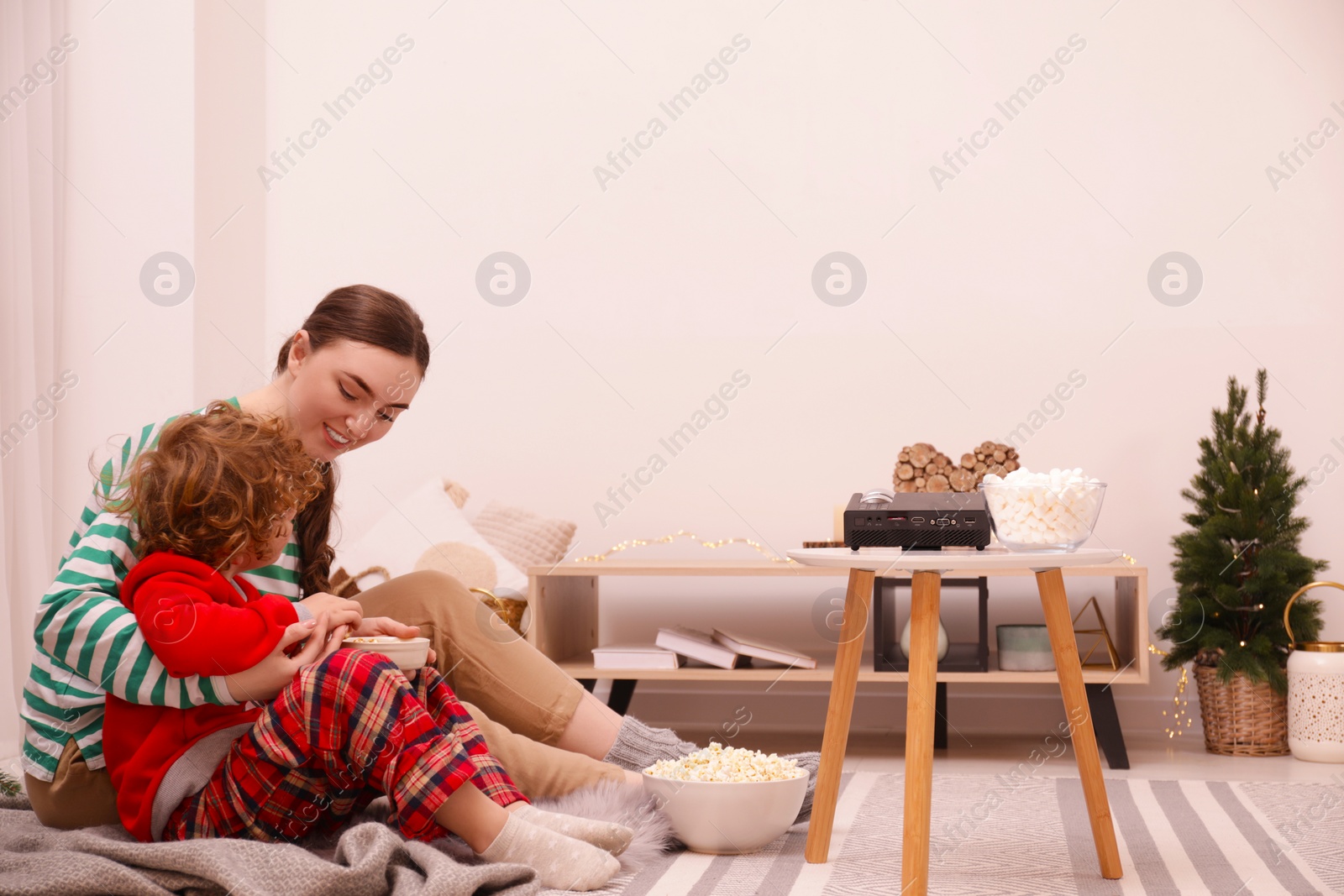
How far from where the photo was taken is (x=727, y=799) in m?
1.58

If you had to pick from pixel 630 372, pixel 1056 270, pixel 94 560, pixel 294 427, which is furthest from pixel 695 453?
pixel 94 560

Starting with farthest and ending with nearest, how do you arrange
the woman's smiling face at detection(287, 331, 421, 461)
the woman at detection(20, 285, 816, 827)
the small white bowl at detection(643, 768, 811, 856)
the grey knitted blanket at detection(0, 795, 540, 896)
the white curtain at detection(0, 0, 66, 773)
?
the white curtain at detection(0, 0, 66, 773) < the woman's smiling face at detection(287, 331, 421, 461) < the small white bowl at detection(643, 768, 811, 856) < the woman at detection(20, 285, 816, 827) < the grey knitted blanket at detection(0, 795, 540, 896)

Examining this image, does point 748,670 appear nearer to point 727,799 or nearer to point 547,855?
point 727,799

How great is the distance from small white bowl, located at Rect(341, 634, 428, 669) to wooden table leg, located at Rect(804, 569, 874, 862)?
559 millimetres

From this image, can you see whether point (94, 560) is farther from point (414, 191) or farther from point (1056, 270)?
point (1056, 270)

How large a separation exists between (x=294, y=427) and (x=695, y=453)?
5.08ft

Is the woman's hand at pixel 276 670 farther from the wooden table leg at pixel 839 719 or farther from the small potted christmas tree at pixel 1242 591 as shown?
the small potted christmas tree at pixel 1242 591

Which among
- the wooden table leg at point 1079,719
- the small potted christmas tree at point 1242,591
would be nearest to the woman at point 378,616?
the wooden table leg at point 1079,719

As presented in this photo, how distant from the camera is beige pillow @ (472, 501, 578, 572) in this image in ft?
9.08

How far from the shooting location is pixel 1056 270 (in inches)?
119

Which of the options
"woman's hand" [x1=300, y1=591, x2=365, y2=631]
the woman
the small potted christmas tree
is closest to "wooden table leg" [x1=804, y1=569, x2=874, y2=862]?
the woman

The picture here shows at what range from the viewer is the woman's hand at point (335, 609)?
145 cm

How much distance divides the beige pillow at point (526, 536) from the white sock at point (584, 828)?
1.28m

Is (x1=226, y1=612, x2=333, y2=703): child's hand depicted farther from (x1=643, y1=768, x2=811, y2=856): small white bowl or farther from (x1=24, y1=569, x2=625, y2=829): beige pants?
(x1=643, y1=768, x2=811, y2=856): small white bowl
